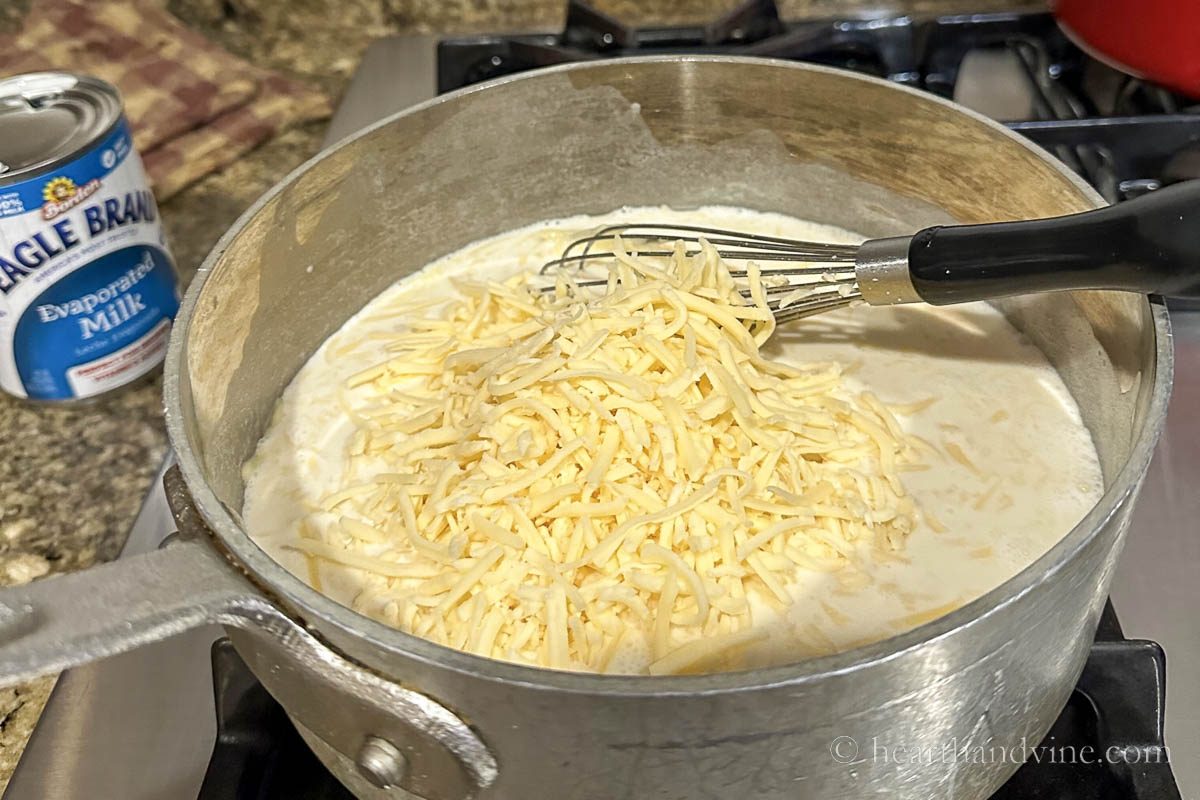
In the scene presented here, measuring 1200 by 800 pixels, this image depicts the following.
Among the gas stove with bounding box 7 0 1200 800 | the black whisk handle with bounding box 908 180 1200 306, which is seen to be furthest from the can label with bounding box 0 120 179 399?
the black whisk handle with bounding box 908 180 1200 306

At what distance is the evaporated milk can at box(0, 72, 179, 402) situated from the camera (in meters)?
0.87

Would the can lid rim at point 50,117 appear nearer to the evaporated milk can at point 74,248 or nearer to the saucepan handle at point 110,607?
the evaporated milk can at point 74,248

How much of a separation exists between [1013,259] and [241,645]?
515mm

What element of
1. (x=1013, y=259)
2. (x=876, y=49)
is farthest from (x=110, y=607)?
(x=876, y=49)

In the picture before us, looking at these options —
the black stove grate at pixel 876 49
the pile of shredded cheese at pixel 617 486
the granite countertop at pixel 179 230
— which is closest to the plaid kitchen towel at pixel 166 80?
the granite countertop at pixel 179 230

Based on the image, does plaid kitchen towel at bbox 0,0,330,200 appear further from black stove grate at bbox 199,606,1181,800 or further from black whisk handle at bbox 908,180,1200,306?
black whisk handle at bbox 908,180,1200,306

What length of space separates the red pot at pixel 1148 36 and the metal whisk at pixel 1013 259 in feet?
1.27

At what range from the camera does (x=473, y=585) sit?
2.13 feet

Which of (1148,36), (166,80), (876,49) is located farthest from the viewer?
(166,80)

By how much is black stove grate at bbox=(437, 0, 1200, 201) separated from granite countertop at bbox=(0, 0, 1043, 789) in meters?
0.27

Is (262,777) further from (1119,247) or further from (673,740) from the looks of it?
(1119,247)

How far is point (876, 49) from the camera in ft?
3.78

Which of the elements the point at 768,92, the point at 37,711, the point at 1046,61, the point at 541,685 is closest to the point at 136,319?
the point at 37,711

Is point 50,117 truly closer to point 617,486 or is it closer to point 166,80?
point 166,80
